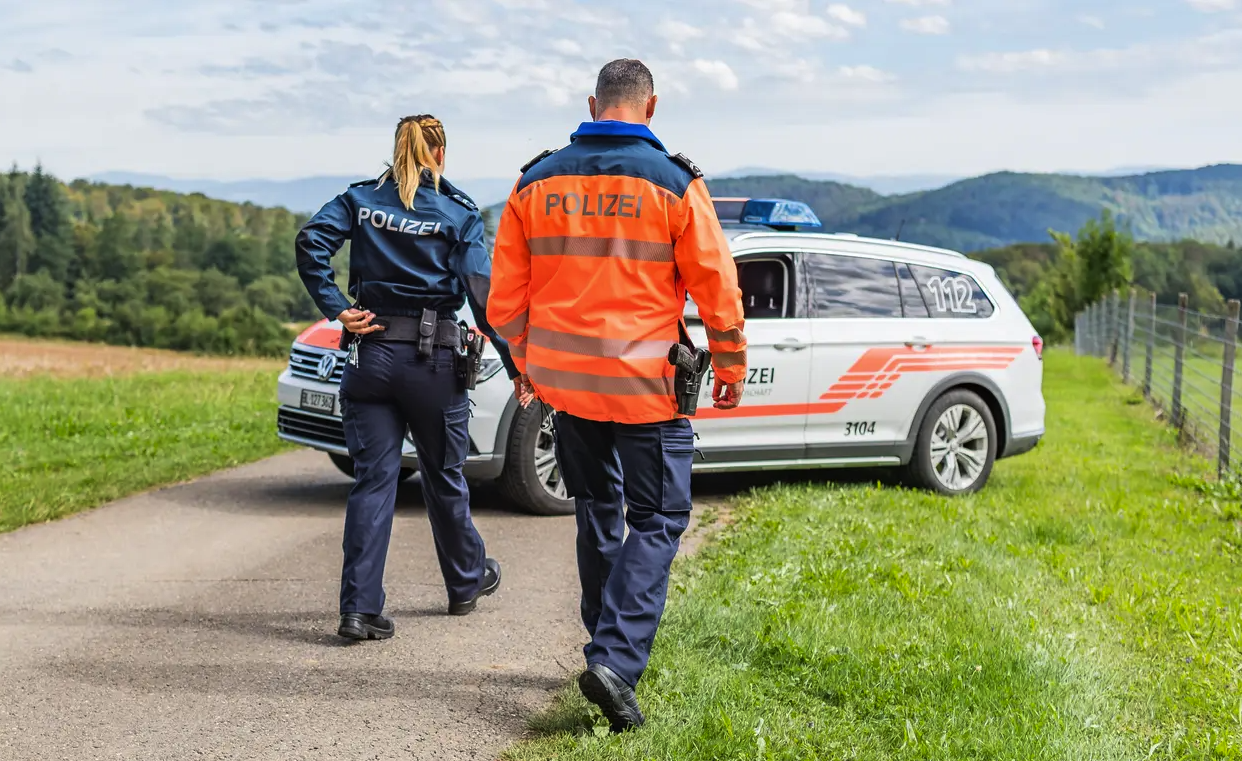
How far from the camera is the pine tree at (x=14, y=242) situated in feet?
375

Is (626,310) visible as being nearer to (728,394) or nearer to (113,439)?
(728,394)

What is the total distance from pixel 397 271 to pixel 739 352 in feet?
5.96

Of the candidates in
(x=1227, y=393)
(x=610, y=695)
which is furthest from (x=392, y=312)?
(x=1227, y=393)

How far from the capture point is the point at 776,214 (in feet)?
29.8

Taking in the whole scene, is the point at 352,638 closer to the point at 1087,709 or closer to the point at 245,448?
the point at 1087,709

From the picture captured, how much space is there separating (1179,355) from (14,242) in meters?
118

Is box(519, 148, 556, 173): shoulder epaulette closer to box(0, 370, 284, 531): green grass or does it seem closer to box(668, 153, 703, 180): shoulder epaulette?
box(668, 153, 703, 180): shoulder epaulette

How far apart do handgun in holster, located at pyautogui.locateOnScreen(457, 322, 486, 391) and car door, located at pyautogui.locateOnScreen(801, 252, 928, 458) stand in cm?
379

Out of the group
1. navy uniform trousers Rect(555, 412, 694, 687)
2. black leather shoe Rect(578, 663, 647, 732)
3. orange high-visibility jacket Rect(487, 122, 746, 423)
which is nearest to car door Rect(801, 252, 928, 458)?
navy uniform trousers Rect(555, 412, 694, 687)

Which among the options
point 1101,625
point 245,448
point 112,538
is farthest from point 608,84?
point 245,448

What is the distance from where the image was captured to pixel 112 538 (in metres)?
7.57

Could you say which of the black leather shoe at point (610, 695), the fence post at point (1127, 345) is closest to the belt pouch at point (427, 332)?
the black leather shoe at point (610, 695)

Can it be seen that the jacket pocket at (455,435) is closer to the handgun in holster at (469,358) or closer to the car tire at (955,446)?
the handgun in holster at (469,358)

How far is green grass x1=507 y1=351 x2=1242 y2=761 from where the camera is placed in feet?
13.5
